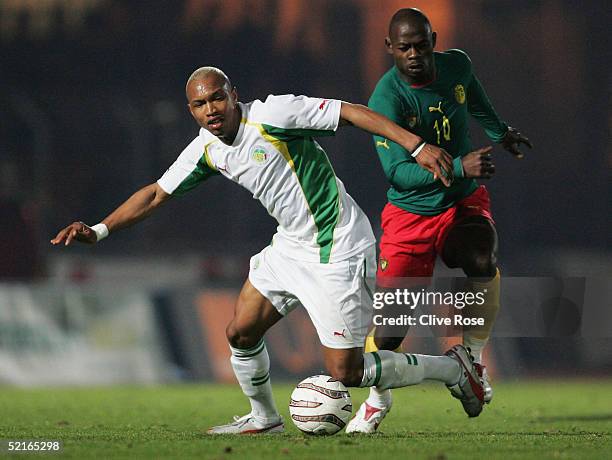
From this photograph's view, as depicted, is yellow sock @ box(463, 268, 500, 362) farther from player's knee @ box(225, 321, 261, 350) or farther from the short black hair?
the short black hair

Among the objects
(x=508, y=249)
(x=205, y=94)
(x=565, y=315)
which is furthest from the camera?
(x=508, y=249)

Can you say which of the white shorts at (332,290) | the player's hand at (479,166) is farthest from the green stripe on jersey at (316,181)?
the player's hand at (479,166)

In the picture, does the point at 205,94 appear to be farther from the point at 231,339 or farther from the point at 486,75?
the point at 486,75

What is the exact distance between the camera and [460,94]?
7.85 meters

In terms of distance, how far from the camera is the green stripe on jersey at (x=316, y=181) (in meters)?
6.80

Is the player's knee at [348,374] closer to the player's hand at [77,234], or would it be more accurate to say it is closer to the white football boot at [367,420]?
the white football boot at [367,420]

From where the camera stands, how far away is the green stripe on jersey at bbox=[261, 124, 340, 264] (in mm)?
6801

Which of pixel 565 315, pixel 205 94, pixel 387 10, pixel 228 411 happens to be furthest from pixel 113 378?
pixel 387 10

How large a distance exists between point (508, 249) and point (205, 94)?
12722 millimetres

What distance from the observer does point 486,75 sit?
2161 cm

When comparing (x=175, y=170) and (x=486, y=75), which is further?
(x=486, y=75)

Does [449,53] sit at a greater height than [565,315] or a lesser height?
greater

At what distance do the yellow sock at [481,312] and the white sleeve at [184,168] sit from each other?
6.73 feet

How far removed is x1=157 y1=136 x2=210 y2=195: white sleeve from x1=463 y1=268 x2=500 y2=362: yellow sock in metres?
2.05
